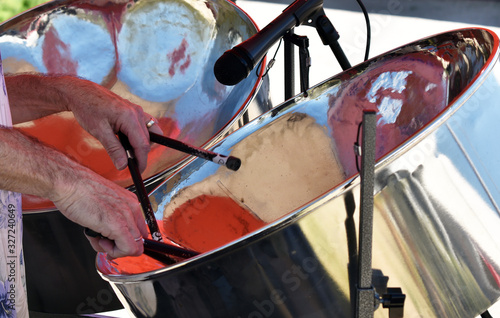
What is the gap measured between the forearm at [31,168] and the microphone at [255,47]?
354mm

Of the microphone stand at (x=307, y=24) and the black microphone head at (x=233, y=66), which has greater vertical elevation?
the microphone stand at (x=307, y=24)

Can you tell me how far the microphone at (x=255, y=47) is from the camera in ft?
3.84

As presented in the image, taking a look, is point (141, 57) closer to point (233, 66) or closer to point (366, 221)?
point (233, 66)

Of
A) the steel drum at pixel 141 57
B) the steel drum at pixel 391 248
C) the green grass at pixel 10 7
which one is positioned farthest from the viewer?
the green grass at pixel 10 7

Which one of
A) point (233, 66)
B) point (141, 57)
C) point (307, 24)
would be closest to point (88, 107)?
point (233, 66)

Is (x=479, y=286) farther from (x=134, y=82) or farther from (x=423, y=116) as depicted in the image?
(x=134, y=82)

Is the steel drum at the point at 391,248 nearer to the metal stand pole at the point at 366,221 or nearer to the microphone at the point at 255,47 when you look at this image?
the metal stand pole at the point at 366,221

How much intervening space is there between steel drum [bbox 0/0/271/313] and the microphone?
37cm

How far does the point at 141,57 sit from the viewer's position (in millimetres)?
1943

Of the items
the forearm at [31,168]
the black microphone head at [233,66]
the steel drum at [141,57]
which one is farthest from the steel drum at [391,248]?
the steel drum at [141,57]

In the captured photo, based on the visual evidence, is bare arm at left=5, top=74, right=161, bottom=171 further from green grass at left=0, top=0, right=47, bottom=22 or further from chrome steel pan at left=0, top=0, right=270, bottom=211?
green grass at left=0, top=0, right=47, bottom=22

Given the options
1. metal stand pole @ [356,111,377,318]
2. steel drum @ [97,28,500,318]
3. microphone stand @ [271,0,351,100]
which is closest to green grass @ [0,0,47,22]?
microphone stand @ [271,0,351,100]

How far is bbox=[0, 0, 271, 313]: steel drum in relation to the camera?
5.83ft

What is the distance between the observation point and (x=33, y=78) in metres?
1.31
